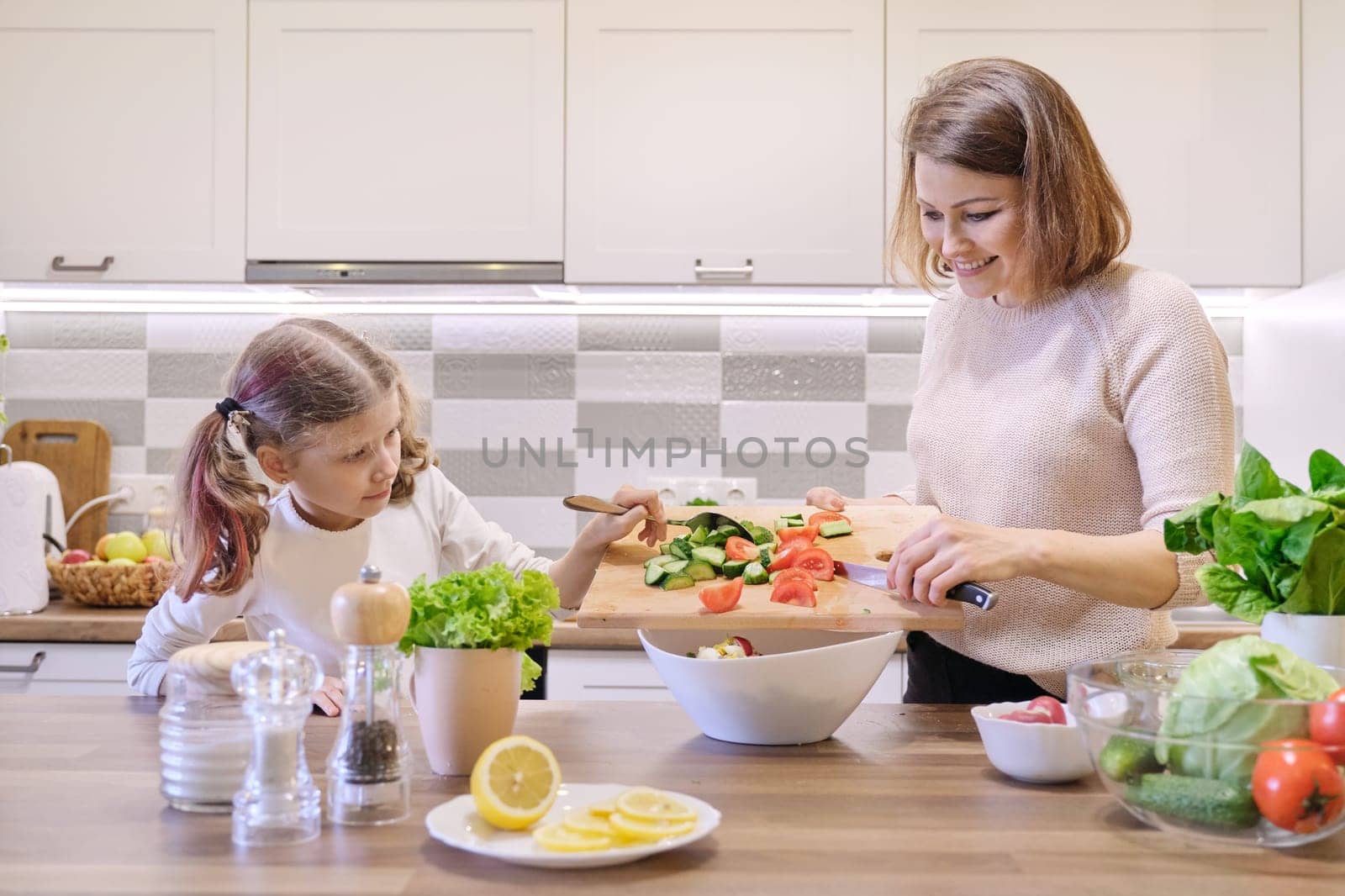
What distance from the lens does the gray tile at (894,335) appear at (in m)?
3.10

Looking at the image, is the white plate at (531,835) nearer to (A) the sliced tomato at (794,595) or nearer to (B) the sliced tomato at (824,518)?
(A) the sliced tomato at (794,595)

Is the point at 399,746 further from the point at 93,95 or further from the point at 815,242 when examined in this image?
the point at 93,95

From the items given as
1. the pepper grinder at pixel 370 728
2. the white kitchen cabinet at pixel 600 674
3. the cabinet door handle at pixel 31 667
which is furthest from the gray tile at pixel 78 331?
the pepper grinder at pixel 370 728

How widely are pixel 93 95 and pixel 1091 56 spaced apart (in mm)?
2230

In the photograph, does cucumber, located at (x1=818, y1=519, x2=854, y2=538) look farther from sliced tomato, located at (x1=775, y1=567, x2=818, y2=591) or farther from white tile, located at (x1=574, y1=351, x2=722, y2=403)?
white tile, located at (x1=574, y1=351, x2=722, y2=403)

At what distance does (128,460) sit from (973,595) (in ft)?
8.16

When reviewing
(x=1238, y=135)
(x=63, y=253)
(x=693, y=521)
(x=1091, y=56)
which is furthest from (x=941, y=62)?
(x=63, y=253)

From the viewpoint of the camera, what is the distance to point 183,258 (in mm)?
2799

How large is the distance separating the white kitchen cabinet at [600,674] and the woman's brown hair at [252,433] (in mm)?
981

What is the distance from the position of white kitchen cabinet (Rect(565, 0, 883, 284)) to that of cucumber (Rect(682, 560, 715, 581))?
130 centimetres

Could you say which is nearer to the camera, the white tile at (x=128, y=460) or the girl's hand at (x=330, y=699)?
the girl's hand at (x=330, y=699)

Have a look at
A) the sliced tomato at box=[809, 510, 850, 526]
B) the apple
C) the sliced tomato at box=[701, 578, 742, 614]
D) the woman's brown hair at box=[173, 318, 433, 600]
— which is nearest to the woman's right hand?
the sliced tomato at box=[809, 510, 850, 526]

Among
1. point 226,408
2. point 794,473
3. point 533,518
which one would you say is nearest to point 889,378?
point 794,473

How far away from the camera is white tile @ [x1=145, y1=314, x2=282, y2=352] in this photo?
3.15 meters
